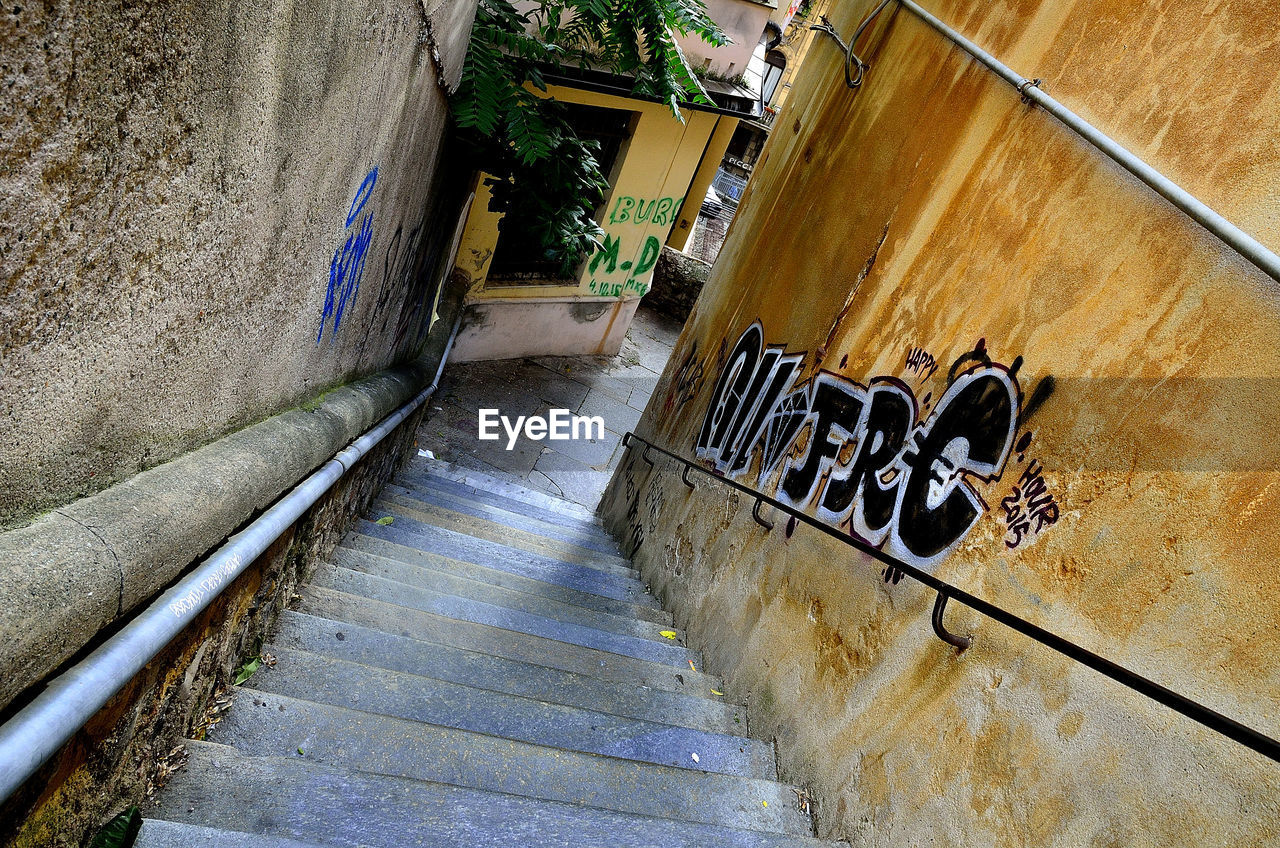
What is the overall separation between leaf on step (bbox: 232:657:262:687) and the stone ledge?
1.97 feet

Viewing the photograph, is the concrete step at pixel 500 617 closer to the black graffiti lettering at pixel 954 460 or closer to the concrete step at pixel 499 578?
the concrete step at pixel 499 578

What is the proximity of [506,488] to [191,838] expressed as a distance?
7.40m

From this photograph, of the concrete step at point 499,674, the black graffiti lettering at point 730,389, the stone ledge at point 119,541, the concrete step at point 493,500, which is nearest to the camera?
the stone ledge at point 119,541

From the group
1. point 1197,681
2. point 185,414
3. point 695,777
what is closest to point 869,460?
point 695,777

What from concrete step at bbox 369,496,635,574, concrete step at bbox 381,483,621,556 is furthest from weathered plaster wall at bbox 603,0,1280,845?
concrete step at bbox 381,483,621,556

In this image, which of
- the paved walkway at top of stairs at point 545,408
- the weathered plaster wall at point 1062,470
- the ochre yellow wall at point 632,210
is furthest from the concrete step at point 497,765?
the ochre yellow wall at point 632,210

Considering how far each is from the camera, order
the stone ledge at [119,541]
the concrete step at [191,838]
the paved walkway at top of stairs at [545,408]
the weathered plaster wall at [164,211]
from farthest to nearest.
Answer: the paved walkway at top of stairs at [545,408], the concrete step at [191,838], the stone ledge at [119,541], the weathered plaster wall at [164,211]

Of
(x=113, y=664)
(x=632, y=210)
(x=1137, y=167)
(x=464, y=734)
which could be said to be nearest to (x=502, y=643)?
(x=464, y=734)

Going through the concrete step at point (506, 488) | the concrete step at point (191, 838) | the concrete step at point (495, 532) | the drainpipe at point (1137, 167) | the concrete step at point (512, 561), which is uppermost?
the drainpipe at point (1137, 167)

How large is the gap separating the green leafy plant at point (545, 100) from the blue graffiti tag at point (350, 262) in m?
1.22

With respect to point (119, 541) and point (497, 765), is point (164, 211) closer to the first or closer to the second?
point (119, 541)

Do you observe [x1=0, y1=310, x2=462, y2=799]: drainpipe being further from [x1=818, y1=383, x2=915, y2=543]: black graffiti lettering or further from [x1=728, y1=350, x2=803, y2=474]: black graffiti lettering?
[x1=728, y1=350, x2=803, y2=474]: black graffiti lettering

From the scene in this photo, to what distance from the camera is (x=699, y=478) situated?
5477mm

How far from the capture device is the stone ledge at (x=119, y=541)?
1.40 meters
